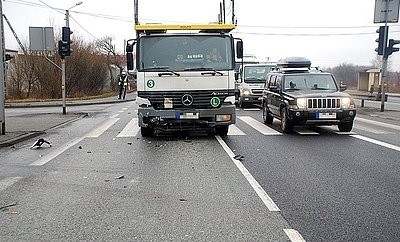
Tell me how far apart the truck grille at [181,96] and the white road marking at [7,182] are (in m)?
4.80

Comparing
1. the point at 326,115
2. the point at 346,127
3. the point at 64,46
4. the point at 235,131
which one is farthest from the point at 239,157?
the point at 64,46

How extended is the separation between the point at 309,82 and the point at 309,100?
1666 millimetres

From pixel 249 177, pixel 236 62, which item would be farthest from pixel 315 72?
pixel 249 177

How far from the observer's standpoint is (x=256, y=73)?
25.7m

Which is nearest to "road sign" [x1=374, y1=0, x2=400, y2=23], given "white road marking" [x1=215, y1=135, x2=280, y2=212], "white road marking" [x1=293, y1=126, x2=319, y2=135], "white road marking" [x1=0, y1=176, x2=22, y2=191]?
"white road marking" [x1=293, y1=126, x2=319, y2=135]

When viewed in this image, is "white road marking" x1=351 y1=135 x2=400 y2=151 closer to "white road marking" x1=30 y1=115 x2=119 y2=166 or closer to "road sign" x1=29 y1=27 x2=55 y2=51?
"white road marking" x1=30 y1=115 x2=119 y2=166

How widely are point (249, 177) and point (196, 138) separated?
5.27 metres

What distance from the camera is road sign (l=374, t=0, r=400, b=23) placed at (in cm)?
1972

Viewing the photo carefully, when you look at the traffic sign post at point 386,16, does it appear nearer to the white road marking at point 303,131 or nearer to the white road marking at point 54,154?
the white road marking at point 303,131

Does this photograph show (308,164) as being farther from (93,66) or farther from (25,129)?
(93,66)

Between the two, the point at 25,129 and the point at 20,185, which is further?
the point at 25,129

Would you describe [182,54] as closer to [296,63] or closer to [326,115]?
[326,115]

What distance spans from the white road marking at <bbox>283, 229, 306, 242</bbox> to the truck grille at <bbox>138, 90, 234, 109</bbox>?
23.8 ft

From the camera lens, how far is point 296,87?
564 inches
